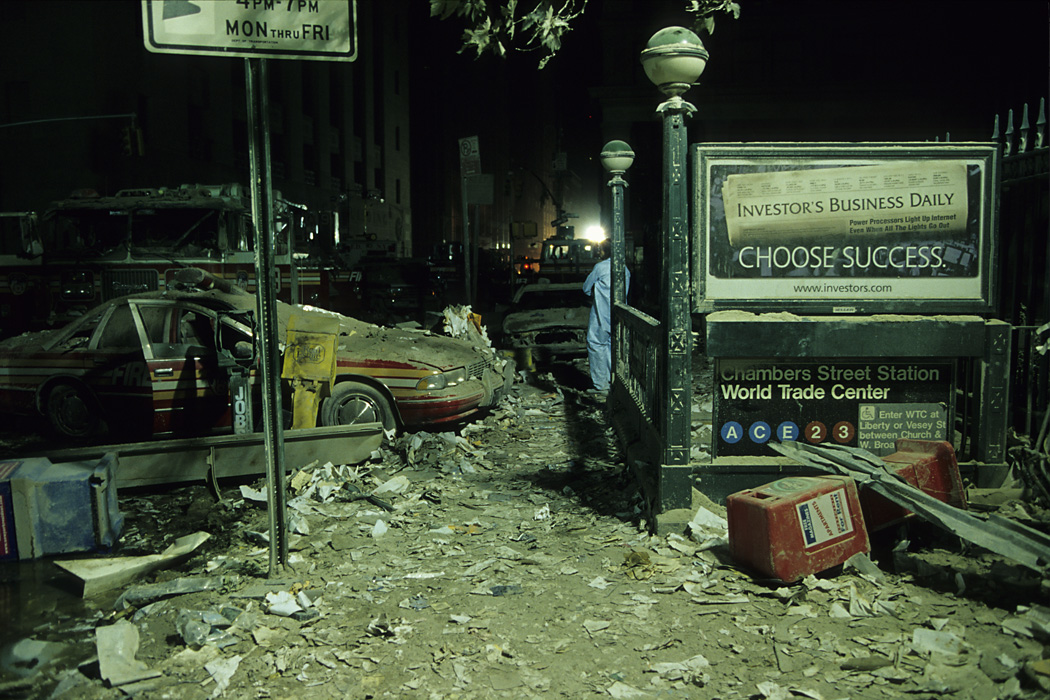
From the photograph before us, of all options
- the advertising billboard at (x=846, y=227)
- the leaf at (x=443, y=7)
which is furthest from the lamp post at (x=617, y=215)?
the leaf at (x=443, y=7)

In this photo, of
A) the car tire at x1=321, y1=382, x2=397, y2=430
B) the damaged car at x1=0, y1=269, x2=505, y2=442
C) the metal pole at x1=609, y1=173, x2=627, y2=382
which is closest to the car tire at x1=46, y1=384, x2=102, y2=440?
the damaged car at x1=0, y1=269, x2=505, y2=442

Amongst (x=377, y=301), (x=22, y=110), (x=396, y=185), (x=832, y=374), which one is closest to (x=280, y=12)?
(x=832, y=374)

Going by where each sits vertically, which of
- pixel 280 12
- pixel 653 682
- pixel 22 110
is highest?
pixel 22 110

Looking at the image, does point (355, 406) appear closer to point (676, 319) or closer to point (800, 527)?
point (676, 319)

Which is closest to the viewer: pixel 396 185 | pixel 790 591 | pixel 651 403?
pixel 790 591

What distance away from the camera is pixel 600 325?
10102 millimetres

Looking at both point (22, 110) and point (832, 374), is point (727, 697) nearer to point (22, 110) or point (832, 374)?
point (832, 374)

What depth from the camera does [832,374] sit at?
4.84 m

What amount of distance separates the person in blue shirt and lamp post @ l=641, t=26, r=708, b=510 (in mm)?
5101

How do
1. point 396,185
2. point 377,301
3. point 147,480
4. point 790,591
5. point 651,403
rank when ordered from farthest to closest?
point 396,185 < point 377,301 < point 147,480 < point 651,403 < point 790,591

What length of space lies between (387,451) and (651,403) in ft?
9.65

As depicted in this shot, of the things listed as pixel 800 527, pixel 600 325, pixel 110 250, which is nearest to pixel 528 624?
pixel 800 527

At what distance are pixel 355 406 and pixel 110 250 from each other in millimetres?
6871

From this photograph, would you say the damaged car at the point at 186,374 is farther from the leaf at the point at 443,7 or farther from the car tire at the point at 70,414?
the leaf at the point at 443,7
